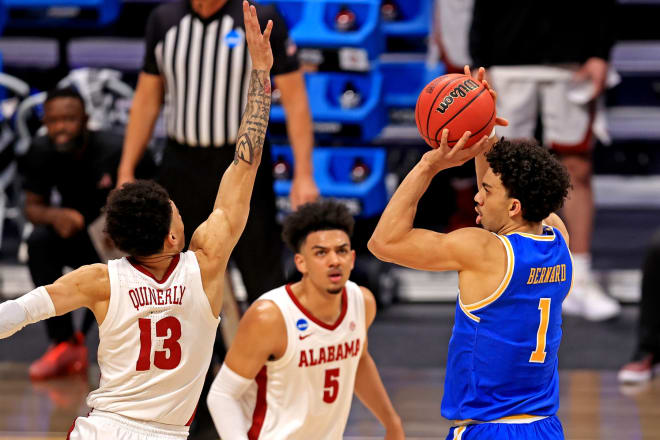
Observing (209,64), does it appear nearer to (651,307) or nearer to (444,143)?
(444,143)

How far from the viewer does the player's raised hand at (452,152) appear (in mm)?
3217

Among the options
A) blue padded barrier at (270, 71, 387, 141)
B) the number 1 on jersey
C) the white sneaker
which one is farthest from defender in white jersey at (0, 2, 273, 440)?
the white sneaker

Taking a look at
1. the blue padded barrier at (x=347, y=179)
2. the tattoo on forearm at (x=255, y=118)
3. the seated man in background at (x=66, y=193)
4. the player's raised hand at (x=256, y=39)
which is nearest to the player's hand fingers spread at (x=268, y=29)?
the player's raised hand at (x=256, y=39)

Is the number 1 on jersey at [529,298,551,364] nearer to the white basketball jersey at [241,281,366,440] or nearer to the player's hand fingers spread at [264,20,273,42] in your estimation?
the white basketball jersey at [241,281,366,440]

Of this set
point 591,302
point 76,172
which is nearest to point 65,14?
point 76,172

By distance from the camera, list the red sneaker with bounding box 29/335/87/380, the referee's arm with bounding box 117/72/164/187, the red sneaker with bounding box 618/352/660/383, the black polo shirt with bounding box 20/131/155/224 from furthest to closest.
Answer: the black polo shirt with bounding box 20/131/155/224 → the red sneaker with bounding box 29/335/87/380 → the red sneaker with bounding box 618/352/660/383 → the referee's arm with bounding box 117/72/164/187

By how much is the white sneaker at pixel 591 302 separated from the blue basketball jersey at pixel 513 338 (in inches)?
135

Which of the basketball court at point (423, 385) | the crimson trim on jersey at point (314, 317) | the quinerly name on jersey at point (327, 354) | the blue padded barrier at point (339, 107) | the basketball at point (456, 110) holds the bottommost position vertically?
the basketball court at point (423, 385)

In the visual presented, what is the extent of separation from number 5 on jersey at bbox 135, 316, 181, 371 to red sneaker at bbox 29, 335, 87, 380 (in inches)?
111

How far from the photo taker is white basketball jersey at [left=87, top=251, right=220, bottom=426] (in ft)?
10.5

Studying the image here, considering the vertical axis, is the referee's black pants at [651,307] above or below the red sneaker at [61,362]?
above

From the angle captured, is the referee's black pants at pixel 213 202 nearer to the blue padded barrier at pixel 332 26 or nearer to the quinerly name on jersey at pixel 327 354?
the quinerly name on jersey at pixel 327 354

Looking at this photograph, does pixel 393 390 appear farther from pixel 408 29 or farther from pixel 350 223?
pixel 408 29

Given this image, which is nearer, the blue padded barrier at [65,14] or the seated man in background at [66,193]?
the seated man in background at [66,193]
